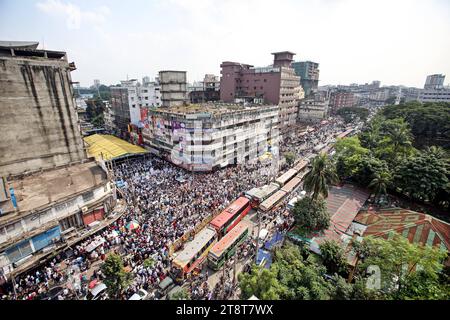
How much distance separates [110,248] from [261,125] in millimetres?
39143

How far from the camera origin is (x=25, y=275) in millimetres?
18766

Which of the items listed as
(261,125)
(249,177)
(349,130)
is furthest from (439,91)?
(249,177)

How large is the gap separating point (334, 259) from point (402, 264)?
4.92m

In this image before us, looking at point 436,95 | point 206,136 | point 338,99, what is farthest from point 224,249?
point 436,95

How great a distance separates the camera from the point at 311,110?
82875 millimetres

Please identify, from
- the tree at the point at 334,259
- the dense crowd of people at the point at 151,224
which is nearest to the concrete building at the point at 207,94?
the dense crowd of people at the point at 151,224

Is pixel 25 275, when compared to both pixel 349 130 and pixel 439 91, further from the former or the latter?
pixel 439 91

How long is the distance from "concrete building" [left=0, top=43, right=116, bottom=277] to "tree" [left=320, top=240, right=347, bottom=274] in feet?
76.0

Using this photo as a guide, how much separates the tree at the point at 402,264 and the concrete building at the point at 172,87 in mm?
52972

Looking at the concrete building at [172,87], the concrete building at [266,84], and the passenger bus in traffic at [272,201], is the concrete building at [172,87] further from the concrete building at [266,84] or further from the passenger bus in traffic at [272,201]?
the passenger bus in traffic at [272,201]

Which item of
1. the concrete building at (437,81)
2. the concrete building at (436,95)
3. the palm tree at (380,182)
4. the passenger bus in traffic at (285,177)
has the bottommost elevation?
the passenger bus in traffic at (285,177)

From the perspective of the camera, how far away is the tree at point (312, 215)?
24062 mm

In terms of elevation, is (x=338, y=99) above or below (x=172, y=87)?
below

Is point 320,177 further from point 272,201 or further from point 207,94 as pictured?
point 207,94
